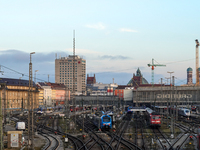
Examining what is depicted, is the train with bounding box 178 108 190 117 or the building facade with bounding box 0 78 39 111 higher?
the building facade with bounding box 0 78 39 111

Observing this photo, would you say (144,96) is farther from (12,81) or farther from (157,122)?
(157,122)

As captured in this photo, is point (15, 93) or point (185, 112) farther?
point (15, 93)

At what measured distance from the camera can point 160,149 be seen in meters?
36.9

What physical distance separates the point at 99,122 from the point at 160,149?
22.0 m

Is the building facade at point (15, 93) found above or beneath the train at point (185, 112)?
above

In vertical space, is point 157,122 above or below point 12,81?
below

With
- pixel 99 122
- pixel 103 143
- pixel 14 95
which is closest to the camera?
pixel 103 143

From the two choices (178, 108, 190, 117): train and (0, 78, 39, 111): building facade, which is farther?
(0, 78, 39, 111): building facade

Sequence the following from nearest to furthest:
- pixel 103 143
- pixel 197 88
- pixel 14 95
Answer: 1. pixel 103 143
2. pixel 14 95
3. pixel 197 88

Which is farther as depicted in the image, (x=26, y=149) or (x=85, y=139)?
(x=85, y=139)

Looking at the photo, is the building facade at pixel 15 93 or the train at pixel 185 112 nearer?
the train at pixel 185 112

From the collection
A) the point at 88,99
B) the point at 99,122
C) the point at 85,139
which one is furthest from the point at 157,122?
the point at 88,99

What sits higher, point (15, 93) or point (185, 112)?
point (15, 93)

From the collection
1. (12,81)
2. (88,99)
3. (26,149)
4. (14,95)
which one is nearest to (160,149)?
(26,149)
